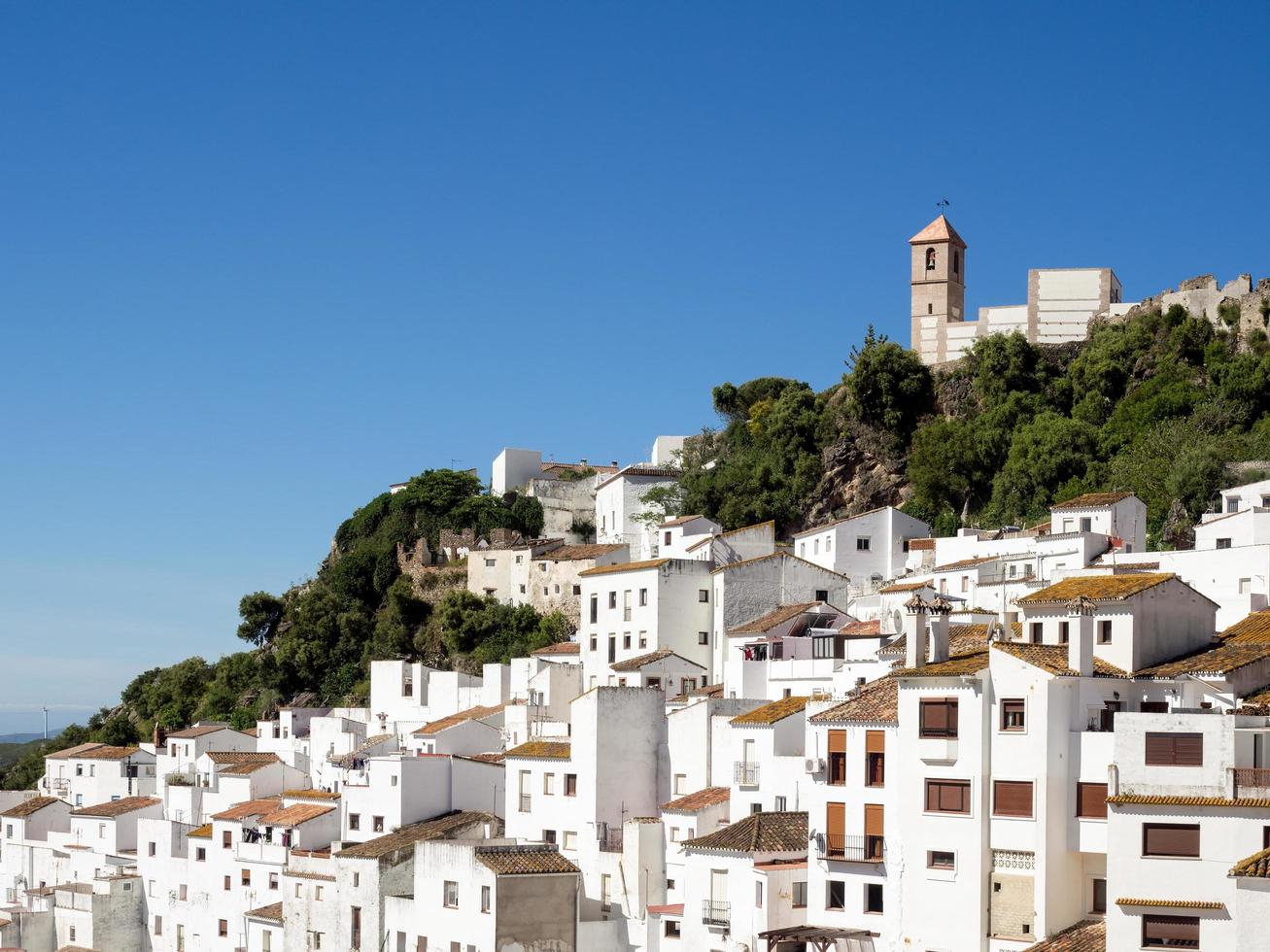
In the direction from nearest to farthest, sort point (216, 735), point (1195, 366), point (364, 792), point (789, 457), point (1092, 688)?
point (1092, 688), point (364, 792), point (216, 735), point (1195, 366), point (789, 457)

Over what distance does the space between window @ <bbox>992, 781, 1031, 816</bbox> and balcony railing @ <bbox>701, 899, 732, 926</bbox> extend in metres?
6.79

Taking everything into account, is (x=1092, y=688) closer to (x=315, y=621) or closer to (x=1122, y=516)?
(x=1122, y=516)

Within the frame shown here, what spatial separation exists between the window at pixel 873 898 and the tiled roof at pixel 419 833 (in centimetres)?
1316

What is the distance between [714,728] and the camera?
A: 4309cm

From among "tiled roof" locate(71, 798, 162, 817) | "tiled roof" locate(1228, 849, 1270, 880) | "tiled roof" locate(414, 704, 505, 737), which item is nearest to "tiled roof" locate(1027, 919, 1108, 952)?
"tiled roof" locate(1228, 849, 1270, 880)

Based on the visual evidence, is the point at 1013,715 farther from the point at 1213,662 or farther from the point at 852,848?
the point at 852,848

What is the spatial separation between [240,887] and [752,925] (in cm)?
2060

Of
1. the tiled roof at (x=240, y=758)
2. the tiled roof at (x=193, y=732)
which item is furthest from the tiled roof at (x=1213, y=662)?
the tiled roof at (x=193, y=732)

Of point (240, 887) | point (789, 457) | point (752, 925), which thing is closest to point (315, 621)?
point (789, 457)

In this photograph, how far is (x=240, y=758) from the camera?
194ft

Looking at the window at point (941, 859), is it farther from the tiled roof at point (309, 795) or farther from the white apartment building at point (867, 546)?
the white apartment building at point (867, 546)

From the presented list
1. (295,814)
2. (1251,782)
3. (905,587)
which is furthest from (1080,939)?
(295,814)

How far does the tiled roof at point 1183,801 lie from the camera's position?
1131 inches

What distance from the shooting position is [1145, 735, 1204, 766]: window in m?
29.6
